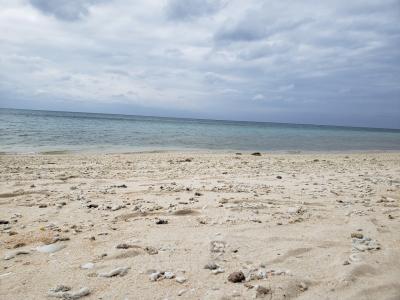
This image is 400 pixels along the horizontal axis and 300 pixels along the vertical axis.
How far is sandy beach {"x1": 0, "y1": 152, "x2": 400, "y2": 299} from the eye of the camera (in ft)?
9.95

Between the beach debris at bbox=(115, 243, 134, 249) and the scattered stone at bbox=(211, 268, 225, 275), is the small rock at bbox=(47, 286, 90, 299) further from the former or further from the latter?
the scattered stone at bbox=(211, 268, 225, 275)

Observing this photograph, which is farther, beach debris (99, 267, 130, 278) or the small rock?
beach debris (99, 267, 130, 278)

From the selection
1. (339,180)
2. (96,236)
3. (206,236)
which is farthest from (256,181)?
(96,236)

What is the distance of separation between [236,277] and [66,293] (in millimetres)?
1682

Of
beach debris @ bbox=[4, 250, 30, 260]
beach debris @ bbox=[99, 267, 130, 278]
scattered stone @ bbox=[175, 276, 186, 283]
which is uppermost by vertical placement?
scattered stone @ bbox=[175, 276, 186, 283]

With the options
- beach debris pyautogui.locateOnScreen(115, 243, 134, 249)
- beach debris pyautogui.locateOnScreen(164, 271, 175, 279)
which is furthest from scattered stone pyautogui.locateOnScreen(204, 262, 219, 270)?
beach debris pyautogui.locateOnScreen(115, 243, 134, 249)

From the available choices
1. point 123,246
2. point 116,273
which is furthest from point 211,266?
point 123,246

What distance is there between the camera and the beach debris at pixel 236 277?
123 inches

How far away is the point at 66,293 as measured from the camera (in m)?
2.89

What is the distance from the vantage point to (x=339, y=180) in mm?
9102

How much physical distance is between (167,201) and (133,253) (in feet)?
8.26

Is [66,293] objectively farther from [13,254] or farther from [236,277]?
[236,277]

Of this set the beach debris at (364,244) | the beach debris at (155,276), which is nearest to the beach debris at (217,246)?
the beach debris at (155,276)

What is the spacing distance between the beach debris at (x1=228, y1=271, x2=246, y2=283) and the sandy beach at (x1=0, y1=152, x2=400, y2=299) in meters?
0.01
